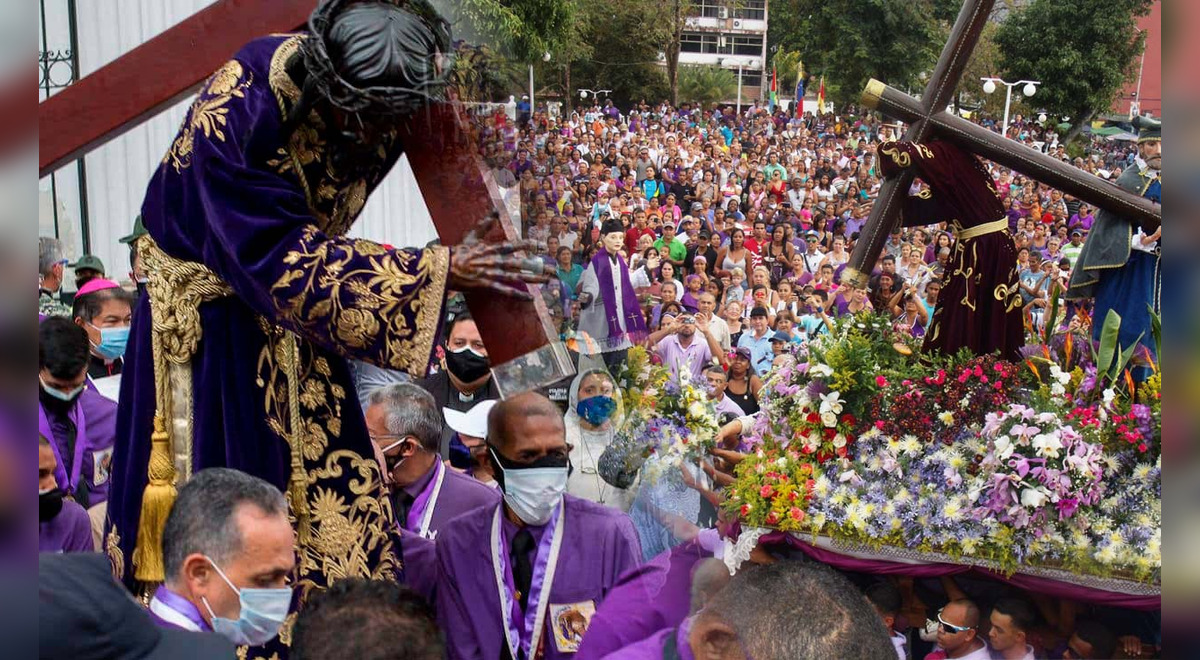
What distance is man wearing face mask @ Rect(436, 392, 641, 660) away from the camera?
3.40 meters

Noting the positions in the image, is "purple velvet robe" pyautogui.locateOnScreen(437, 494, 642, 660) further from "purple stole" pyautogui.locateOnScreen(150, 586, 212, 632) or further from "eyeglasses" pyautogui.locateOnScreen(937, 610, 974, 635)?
"eyeglasses" pyautogui.locateOnScreen(937, 610, 974, 635)

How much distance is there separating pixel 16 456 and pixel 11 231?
1.00 ft

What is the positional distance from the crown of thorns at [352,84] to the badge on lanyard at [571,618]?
5.11ft

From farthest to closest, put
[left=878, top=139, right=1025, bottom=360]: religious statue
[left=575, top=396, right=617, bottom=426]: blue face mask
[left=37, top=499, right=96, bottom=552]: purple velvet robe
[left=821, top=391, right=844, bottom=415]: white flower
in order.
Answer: [left=878, top=139, right=1025, bottom=360]: religious statue < [left=821, top=391, right=844, bottom=415]: white flower < [left=37, top=499, right=96, bottom=552]: purple velvet robe < [left=575, top=396, right=617, bottom=426]: blue face mask

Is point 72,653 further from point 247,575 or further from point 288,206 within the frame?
point 288,206

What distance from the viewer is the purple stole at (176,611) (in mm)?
2490

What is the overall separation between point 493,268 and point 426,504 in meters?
2.12

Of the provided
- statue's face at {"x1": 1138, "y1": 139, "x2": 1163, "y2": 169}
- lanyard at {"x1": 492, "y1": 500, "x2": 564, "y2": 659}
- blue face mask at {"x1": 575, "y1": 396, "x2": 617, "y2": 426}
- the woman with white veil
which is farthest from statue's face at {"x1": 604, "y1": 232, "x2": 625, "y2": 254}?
statue's face at {"x1": 1138, "y1": 139, "x2": 1163, "y2": 169}

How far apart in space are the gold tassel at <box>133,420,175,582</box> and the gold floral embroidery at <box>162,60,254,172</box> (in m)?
0.64

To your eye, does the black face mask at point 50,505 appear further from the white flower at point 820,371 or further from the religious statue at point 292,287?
the white flower at point 820,371

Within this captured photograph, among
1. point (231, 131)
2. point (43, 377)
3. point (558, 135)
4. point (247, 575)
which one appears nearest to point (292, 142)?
point (231, 131)

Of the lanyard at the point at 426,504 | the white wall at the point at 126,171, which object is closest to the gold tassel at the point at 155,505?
the lanyard at the point at 426,504

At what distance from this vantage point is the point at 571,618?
11.2ft

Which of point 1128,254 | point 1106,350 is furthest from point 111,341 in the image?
point 1128,254
